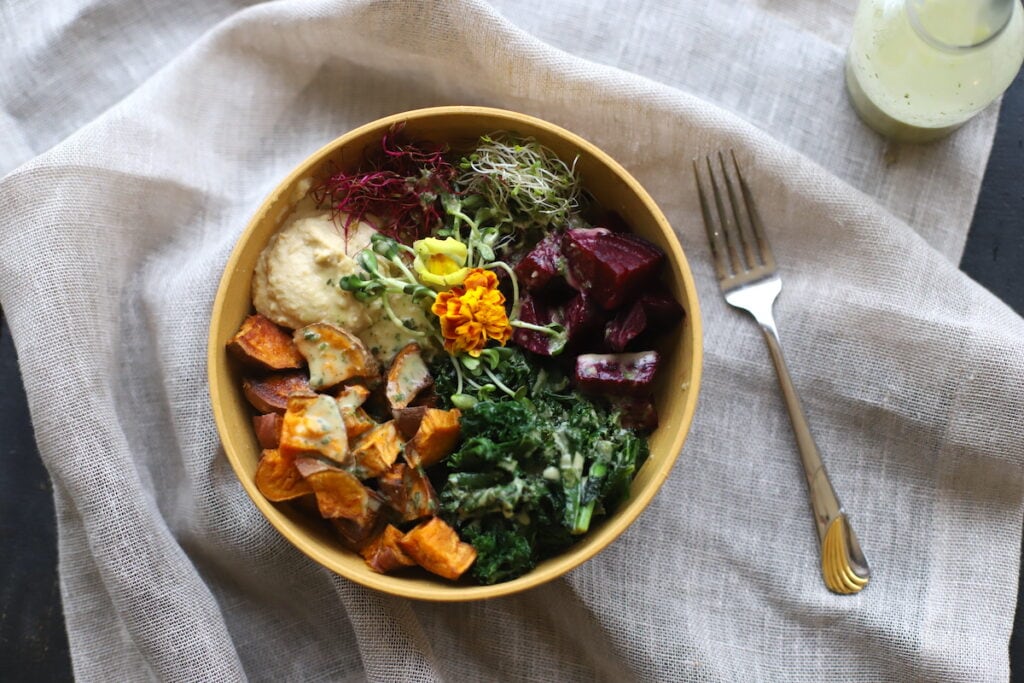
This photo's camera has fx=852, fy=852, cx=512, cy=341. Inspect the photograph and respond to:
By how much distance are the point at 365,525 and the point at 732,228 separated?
1303 millimetres

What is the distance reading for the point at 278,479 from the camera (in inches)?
77.1

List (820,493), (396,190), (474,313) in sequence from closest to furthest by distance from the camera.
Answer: (474,313)
(396,190)
(820,493)

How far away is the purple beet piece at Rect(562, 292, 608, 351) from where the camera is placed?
2.04 m

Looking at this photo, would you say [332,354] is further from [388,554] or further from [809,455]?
[809,455]

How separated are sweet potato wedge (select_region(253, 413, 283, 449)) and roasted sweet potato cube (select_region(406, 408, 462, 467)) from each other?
0.32 metres

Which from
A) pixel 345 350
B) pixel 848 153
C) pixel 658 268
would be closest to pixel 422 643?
pixel 345 350

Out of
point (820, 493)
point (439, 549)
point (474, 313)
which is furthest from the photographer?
point (820, 493)

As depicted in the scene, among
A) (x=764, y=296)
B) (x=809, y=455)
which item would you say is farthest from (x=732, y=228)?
(x=809, y=455)

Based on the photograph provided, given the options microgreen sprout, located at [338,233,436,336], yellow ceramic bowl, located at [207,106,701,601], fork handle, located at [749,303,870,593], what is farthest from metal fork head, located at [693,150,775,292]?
microgreen sprout, located at [338,233,436,336]

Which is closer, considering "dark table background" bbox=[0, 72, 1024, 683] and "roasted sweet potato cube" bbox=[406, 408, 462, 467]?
"roasted sweet potato cube" bbox=[406, 408, 462, 467]

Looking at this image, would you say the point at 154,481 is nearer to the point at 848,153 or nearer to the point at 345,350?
the point at 345,350

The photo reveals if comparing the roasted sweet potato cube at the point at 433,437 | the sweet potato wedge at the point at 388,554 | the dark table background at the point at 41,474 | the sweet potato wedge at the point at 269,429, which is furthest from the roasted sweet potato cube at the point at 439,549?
the dark table background at the point at 41,474

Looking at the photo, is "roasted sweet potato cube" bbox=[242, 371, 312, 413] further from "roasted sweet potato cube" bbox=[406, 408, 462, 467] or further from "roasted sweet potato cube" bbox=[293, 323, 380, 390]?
"roasted sweet potato cube" bbox=[406, 408, 462, 467]

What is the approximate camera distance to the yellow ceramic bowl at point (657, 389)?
193 centimetres
